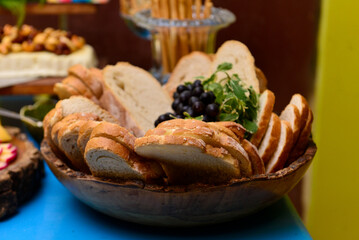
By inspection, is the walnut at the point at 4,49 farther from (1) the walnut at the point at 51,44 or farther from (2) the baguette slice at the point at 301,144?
(2) the baguette slice at the point at 301,144

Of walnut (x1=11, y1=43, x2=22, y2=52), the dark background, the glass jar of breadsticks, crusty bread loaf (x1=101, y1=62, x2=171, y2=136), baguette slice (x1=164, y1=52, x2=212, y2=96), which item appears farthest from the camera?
the dark background

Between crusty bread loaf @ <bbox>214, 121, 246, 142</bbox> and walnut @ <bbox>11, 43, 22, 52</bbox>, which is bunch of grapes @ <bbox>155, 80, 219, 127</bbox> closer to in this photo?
crusty bread loaf @ <bbox>214, 121, 246, 142</bbox>

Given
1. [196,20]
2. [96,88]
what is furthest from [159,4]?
[96,88]

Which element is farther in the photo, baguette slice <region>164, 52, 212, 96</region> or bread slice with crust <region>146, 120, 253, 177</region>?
baguette slice <region>164, 52, 212, 96</region>

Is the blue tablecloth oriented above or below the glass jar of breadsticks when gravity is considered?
below

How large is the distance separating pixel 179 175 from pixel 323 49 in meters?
1.07

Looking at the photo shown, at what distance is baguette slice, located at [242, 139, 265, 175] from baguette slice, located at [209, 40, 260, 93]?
222 mm

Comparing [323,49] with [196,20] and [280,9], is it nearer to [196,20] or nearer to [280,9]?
[280,9]

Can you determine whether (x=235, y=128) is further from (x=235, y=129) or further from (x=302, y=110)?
(x=302, y=110)

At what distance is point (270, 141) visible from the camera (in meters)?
0.88

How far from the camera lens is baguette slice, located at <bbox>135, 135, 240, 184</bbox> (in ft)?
2.39

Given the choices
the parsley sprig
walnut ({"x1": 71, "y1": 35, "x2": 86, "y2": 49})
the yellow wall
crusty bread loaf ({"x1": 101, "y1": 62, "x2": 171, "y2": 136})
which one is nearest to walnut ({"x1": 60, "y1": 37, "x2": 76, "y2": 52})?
walnut ({"x1": 71, "y1": 35, "x2": 86, "y2": 49})

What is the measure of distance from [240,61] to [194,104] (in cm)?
20

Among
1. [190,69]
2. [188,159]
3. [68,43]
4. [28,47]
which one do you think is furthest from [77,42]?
[188,159]
